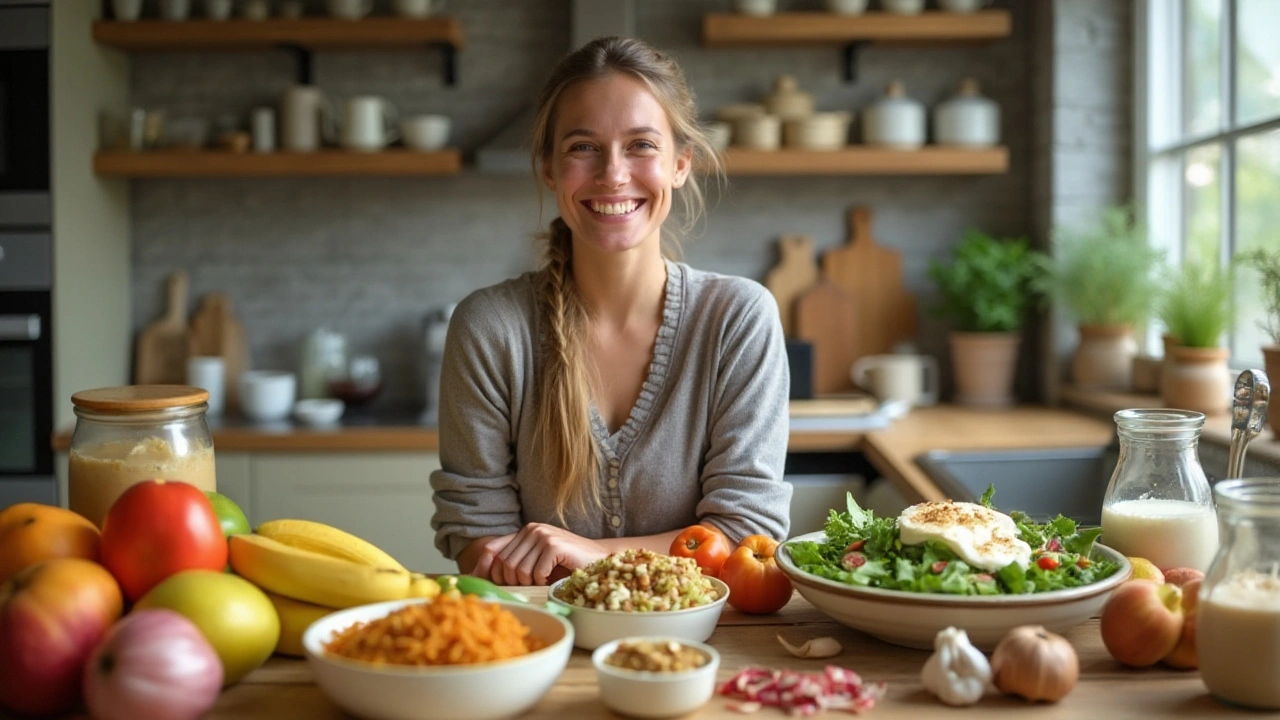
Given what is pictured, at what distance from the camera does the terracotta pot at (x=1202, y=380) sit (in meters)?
2.76

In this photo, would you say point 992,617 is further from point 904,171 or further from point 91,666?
point 904,171

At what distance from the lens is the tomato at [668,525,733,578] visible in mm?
1414

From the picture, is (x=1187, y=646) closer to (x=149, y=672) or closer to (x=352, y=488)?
(x=149, y=672)

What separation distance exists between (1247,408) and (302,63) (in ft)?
11.0

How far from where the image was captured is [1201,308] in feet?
9.20

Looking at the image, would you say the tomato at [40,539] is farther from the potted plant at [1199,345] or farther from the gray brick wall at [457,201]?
the gray brick wall at [457,201]

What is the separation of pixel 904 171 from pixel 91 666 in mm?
3172

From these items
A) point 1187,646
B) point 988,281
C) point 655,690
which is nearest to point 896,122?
point 988,281

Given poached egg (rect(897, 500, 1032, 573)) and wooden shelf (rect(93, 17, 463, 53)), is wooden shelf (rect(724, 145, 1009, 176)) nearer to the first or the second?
wooden shelf (rect(93, 17, 463, 53))

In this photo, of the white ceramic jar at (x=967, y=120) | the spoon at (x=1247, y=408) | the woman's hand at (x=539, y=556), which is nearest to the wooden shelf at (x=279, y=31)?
the white ceramic jar at (x=967, y=120)

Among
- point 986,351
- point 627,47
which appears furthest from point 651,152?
point 986,351

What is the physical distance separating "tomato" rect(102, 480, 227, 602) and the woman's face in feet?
2.89

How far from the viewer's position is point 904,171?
372 centimetres

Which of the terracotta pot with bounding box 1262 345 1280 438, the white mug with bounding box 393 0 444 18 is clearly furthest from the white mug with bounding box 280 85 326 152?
the terracotta pot with bounding box 1262 345 1280 438
